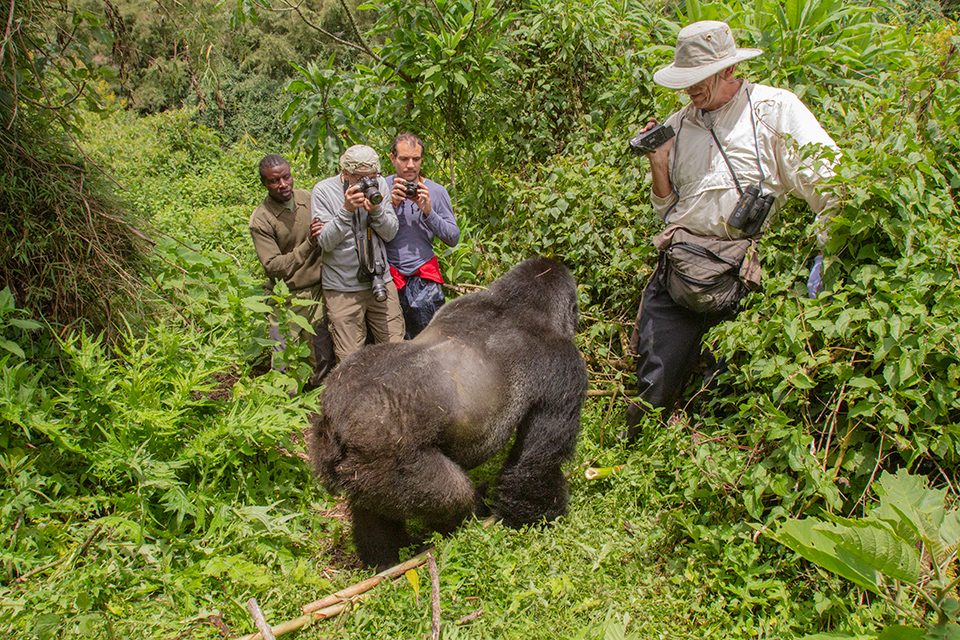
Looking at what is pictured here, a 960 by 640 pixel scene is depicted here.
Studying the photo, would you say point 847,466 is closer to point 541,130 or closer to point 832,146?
point 832,146

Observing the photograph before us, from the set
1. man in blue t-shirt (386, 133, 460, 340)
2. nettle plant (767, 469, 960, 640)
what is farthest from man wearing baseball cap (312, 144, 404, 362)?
nettle plant (767, 469, 960, 640)

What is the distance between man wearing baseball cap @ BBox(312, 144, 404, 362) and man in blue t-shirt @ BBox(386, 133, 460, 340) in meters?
0.11

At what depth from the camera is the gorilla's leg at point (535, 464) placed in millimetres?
3061

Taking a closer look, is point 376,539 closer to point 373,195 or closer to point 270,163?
point 373,195

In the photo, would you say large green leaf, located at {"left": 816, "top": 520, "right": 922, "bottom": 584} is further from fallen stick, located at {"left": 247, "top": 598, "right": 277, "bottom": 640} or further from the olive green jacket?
the olive green jacket

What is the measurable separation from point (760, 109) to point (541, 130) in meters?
2.73

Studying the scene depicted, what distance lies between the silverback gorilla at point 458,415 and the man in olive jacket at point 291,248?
1.32 meters

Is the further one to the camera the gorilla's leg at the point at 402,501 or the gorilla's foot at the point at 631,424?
the gorilla's foot at the point at 631,424

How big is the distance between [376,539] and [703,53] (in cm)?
268

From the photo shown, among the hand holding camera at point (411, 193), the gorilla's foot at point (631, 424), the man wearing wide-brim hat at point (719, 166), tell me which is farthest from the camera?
the hand holding camera at point (411, 193)

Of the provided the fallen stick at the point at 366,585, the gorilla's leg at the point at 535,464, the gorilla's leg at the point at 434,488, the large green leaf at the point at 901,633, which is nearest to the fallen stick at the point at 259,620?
the fallen stick at the point at 366,585

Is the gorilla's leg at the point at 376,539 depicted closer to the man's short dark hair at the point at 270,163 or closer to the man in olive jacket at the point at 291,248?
the man in olive jacket at the point at 291,248

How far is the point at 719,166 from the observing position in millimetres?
3006

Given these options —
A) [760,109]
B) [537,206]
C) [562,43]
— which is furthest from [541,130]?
[760,109]
